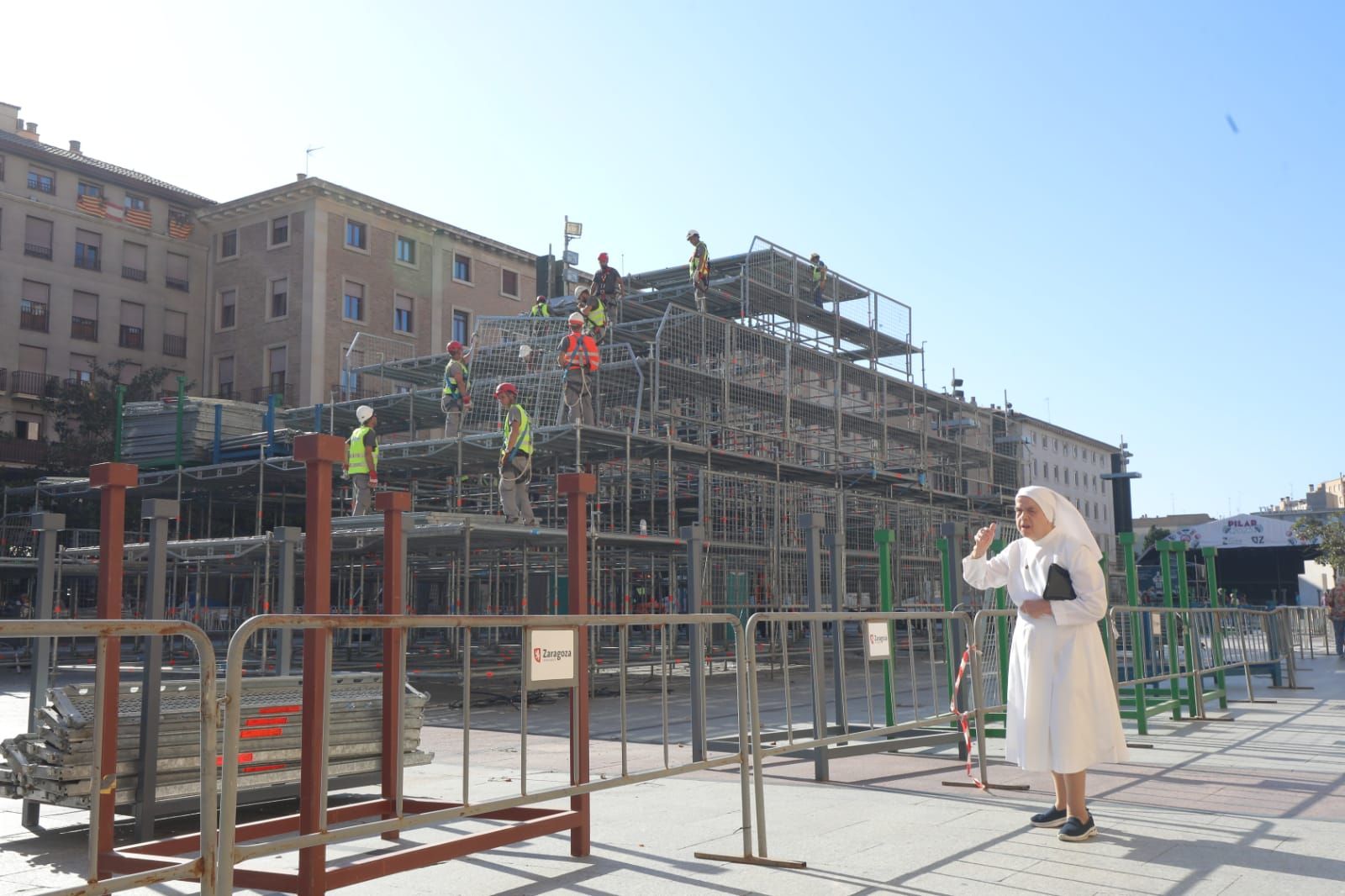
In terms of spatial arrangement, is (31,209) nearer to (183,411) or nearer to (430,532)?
(183,411)

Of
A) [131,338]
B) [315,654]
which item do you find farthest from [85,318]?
[315,654]

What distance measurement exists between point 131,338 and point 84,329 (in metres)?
1.70

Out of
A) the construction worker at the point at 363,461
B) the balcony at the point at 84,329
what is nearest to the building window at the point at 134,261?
the balcony at the point at 84,329

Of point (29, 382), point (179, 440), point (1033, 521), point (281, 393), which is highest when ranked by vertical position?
point (29, 382)

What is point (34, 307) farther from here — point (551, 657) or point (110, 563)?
point (551, 657)

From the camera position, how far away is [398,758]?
195 inches

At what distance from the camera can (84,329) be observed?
46531 mm

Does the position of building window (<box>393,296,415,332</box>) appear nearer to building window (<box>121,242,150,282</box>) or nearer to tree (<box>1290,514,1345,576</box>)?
building window (<box>121,242,150,282</box>)

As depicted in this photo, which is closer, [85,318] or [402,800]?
[402,800]

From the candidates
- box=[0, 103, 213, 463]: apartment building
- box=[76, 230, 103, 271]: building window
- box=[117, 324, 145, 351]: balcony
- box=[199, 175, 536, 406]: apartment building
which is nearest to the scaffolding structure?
box=[199, 175, 536, 406]: apartment building

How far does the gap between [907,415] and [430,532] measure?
19486 millimetres

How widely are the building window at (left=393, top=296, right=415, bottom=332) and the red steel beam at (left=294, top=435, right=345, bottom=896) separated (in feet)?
140

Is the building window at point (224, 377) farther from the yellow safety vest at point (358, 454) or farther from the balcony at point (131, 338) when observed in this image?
the yellow safety vest at point (358, 454)

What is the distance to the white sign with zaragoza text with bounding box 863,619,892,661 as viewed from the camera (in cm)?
833
